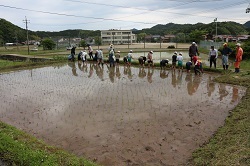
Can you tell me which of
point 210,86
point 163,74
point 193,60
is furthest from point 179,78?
point 210,86

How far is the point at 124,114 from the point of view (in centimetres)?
740

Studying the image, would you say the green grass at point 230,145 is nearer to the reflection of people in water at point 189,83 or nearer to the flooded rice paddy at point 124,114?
the flooded rice paddy at point 124,114

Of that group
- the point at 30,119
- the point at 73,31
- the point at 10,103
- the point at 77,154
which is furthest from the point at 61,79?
the point at 73,31

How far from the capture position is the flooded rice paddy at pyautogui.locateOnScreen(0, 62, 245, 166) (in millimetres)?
5234

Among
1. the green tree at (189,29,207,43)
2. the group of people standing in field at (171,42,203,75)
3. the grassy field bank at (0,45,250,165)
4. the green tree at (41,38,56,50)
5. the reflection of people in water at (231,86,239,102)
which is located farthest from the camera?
the green tree at (189,29,207,43)

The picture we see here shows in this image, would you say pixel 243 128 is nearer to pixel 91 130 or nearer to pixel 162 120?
pixel 162 120

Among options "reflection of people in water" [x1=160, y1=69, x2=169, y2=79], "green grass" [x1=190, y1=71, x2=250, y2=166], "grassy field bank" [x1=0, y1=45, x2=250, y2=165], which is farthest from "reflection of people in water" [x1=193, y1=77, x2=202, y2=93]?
"grassy field bank" [x1=0, y1=45, x2=250, y2=165]

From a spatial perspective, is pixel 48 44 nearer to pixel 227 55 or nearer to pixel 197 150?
pixel 227 55

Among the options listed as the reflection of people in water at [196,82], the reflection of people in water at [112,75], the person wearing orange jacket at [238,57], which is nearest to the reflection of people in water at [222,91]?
the reflection of people in water at [196,82]

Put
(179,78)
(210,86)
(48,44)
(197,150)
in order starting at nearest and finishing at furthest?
(197,150), (210,86), (179,78), (48,44)

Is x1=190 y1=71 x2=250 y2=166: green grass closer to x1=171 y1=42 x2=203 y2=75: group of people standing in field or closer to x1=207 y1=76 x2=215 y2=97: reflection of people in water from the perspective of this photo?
x1=207 y1=76 x2=215 y2=97: reflection of people in water

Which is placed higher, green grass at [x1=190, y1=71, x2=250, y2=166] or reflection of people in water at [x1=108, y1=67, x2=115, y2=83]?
reflection of people in water at [x1=108, y1=67, x2=115, y2=83]

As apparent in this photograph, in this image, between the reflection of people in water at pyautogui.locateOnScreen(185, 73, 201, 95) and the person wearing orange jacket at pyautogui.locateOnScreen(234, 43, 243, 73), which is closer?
the reflection of people in water at pyautogui.locateOnScreen(185, 73, 201, 95)

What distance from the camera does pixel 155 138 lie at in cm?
566
